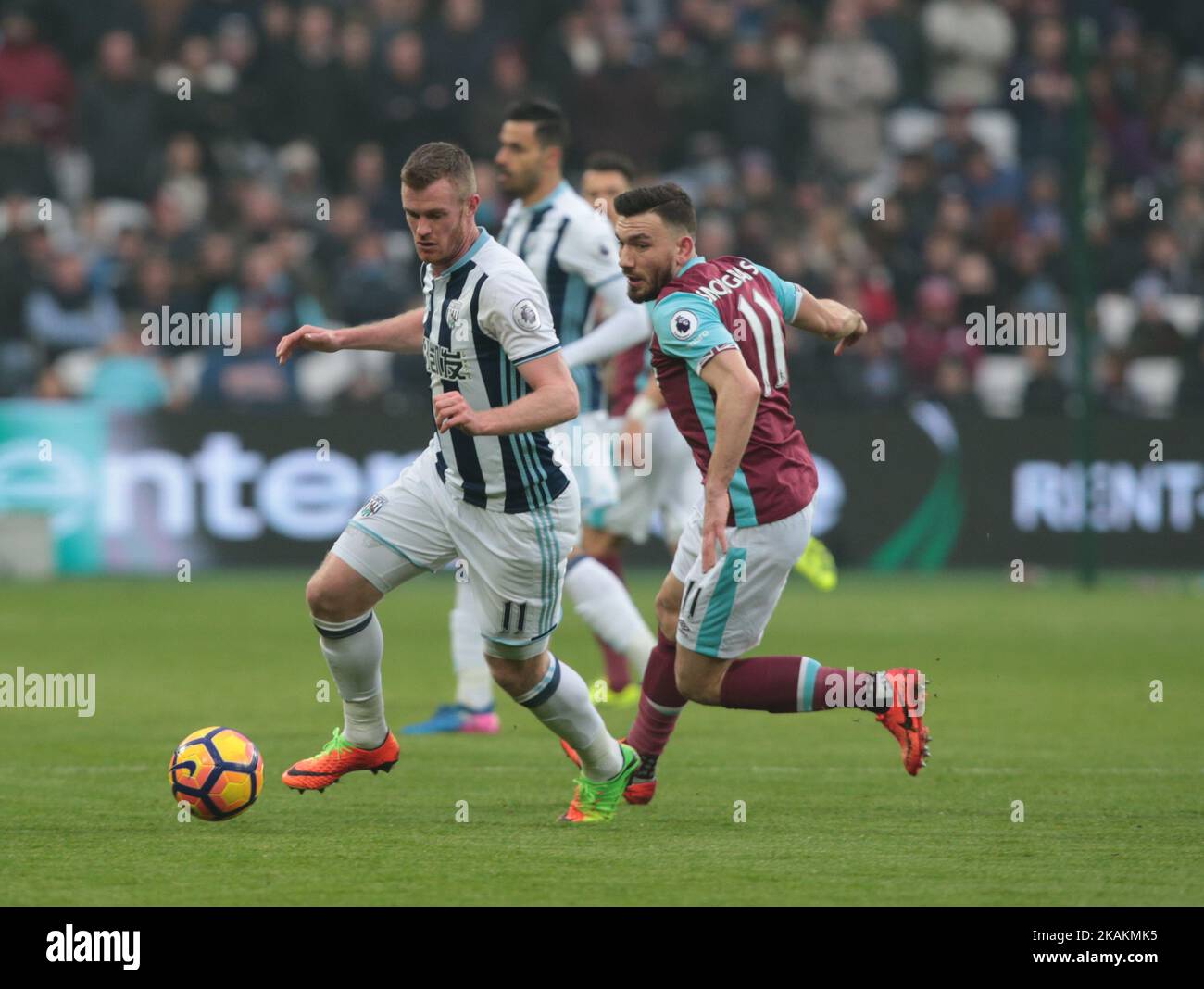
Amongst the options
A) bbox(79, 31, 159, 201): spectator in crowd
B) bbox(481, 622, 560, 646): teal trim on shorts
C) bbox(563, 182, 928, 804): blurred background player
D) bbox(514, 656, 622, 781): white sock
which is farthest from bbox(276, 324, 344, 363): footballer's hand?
bbox(79, 31, 159, 201): spectator in crowd

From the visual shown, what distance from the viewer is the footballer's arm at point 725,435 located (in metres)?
6.61

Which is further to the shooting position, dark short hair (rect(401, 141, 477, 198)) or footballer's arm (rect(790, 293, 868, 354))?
footballer's arm (rect(790, 293, 868, 354))

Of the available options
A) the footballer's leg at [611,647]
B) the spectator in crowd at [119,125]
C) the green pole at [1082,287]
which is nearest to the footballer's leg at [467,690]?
the footballer's leg at [611,647]

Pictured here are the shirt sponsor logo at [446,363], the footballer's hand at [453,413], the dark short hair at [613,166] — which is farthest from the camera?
the dark short hair at [613,166]

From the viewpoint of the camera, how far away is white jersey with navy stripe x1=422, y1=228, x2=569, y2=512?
21.9 ft

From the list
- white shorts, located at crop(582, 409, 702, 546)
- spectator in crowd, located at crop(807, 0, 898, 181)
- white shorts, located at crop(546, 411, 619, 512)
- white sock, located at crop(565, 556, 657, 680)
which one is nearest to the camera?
white shorts, located at crop(546, 411, 619, 512)

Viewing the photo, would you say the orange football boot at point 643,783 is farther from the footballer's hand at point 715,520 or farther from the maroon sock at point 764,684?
the footballer's hand at point 715,520

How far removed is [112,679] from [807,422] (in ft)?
24.7

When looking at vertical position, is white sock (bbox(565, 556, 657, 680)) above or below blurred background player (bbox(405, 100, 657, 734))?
below

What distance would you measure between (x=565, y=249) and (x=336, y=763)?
9.62 ft

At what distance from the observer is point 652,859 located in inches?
247

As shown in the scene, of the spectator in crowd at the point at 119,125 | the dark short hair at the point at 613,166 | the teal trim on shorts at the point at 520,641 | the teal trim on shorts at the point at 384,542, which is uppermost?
the spectator in crowd at the point at 119,125

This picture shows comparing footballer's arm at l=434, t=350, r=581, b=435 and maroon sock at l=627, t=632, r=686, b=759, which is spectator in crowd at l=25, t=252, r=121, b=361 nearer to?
maroon sock at l=627, t=632, r=686, b=759

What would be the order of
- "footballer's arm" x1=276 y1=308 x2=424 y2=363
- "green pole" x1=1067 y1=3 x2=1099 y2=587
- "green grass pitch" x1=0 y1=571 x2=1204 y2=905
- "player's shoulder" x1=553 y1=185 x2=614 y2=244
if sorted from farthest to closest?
"green pole" x1=1067 y1=3 x2=1099 y2=587
"player's shoulder" x1=553 y1=185 x2=614 y2=244
"footballer's arm" x1=276 y1=308 x2=424 y2=363
"green grass pitch" x1=0 y1=571 x2=1204 y2=905
